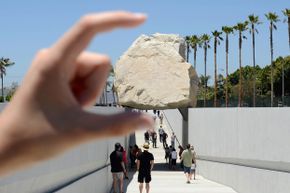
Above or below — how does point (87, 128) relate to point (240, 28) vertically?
below

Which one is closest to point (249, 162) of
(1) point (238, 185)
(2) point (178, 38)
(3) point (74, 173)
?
(1) point (238, 185)

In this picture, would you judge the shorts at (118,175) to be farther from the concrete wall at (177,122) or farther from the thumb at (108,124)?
the concrete wall at (177,122)

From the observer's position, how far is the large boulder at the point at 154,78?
2931cm

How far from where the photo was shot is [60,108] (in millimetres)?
1775

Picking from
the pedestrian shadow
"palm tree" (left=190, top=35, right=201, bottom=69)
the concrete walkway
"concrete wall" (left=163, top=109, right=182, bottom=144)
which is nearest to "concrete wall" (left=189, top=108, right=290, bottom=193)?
the concrete walkway

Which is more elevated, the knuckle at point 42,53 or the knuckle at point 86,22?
the knuckle at point 86,22

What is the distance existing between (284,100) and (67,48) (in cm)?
2277

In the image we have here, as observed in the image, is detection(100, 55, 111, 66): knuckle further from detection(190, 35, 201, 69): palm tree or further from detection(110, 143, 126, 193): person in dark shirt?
detection(190, 35, 201, 69): palm tree

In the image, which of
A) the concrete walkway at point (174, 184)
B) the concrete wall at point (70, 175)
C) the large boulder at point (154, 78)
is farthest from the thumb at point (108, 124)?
the large boulder at point (154, 78)

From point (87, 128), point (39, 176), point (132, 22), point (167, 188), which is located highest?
point (132, 22)

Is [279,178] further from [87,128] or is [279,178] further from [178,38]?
[178,38]

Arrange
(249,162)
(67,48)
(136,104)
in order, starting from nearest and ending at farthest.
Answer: (67,48) < (249,162) < (136,104)

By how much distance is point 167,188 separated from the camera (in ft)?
67.1

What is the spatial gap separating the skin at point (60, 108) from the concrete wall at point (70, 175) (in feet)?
13.2
